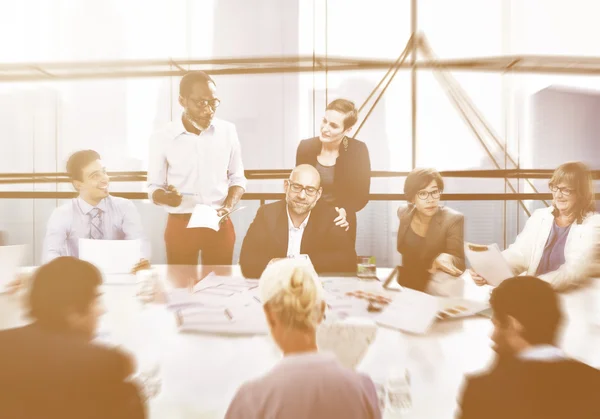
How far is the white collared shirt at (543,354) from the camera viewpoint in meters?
0.77

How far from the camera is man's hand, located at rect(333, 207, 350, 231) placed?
1.78 metres

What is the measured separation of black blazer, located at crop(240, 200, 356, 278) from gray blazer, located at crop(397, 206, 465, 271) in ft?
0.83

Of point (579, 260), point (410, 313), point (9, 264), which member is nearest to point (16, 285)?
point (9, 264)

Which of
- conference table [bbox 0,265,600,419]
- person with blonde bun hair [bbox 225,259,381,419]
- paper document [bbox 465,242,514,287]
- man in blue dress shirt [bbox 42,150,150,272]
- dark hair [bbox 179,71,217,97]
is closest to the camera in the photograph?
person with blonde bun hair [bbox 225,259,381,419]

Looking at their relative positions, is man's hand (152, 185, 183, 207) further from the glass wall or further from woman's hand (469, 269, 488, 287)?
woman's hand (469, 269, 488, 287)

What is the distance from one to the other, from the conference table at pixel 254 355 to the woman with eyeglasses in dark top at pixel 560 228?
450 millimetres

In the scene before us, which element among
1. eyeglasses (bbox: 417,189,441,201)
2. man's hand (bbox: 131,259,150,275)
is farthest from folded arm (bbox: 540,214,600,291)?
man's hand (bbox: 131,259,150,275)

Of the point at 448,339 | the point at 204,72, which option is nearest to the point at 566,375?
the point at 448,339

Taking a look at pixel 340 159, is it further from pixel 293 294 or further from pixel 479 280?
pixel 293 294

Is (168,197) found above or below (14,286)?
above

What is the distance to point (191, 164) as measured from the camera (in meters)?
2.01

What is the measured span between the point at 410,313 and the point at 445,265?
0.60 m

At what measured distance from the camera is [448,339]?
979 millimetres

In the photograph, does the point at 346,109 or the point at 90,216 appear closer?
the point at 90,216
